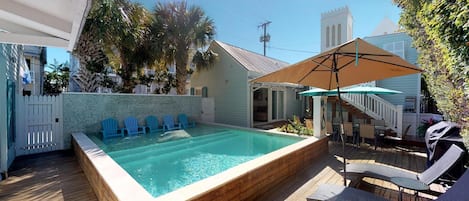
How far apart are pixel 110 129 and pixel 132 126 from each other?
3.30 feet

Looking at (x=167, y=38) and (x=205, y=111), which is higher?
(x=167, y=38)

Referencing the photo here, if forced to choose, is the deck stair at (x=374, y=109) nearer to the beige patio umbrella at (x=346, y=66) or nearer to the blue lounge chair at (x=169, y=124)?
the beige patio umbrella at (x=346, y=66)

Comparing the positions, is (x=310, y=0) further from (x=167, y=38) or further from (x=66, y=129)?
(x=66, y=129)

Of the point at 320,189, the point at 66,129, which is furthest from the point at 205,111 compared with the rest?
the point at 320,189

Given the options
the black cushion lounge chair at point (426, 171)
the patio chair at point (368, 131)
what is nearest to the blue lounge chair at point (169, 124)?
the patio chair at point (368, 131)

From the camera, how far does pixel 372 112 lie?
10.8 metres

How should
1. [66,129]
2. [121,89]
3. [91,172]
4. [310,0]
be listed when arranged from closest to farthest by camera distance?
1. [91,172]
2. [66,129]
3. [310,0]
4. [121,89]

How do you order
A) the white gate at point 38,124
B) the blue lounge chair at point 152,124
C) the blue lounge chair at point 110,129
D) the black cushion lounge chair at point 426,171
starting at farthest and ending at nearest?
the blue lounge chair at point 152,124 → the blue lounge chair at point 110,129 → the white gate at point 38,124 → the black cushion lounge chair at point 426,171

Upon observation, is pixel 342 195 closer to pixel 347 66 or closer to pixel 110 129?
pixel 347 66

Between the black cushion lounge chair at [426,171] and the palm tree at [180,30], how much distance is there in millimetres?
11242

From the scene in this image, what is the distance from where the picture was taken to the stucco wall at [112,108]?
8648 millimetres

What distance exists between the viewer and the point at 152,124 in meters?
11.4

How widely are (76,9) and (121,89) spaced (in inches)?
501

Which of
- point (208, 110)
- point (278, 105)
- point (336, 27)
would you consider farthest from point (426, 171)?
point (336, 27)
